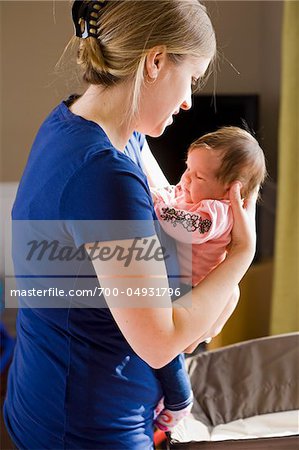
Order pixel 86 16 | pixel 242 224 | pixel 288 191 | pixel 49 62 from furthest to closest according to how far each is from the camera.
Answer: pixel 49 62, pixel 288 191, pixel 242 224, pixel 86 16

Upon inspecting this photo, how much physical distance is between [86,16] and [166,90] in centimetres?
18

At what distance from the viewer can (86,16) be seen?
115cm

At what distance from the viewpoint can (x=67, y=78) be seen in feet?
4.55

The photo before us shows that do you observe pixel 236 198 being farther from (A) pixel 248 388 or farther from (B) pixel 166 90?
(A) pixel 248 388

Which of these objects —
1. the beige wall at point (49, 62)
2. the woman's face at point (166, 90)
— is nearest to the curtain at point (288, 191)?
the beige wall at point (49, 62)

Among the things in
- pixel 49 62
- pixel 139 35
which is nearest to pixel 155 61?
pixel 139 35

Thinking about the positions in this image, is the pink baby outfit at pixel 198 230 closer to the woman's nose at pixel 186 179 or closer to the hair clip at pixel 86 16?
the woman's nose at pixel 186 179

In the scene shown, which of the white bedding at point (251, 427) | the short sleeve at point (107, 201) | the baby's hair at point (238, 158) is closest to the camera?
the short sleeve at point (107, 201)

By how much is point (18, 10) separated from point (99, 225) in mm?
2749

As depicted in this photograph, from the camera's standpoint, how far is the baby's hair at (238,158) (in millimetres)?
1394

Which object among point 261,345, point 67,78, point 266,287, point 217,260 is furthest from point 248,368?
point 266,287

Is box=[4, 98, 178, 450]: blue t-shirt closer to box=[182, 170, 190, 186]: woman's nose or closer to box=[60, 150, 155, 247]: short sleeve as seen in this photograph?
box=[60, 150, 155, 247]: short sleeve

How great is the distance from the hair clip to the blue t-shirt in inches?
4.9

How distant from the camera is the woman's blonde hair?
42.9 inches
